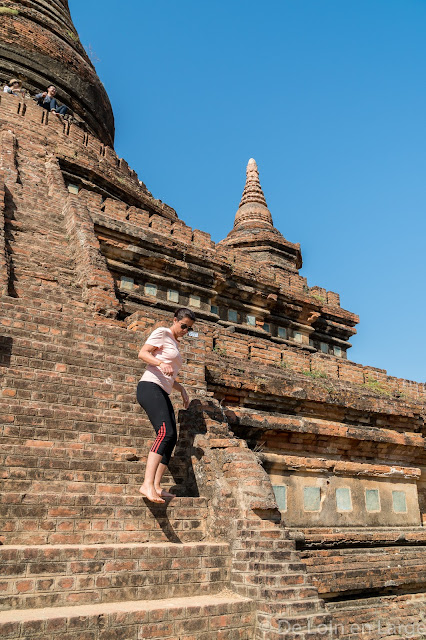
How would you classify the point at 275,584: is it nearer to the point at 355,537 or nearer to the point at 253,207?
the point at 355,537

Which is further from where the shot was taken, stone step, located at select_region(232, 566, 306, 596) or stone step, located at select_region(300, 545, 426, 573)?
stone step, located at select_region(300, 545, 426, 573)

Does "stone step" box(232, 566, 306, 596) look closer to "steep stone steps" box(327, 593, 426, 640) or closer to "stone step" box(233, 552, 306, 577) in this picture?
"stone step" box(233, 552, 306, 577)

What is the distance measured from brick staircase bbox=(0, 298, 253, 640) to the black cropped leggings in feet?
1.35

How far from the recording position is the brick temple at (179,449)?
12.1ft

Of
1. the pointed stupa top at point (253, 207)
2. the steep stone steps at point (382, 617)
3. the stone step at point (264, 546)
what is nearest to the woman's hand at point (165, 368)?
the stone step at point (264, 546)

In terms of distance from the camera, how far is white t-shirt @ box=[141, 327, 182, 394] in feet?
15.5

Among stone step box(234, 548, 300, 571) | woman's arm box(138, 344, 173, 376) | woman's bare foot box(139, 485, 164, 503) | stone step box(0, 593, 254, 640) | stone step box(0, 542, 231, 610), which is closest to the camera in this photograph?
stone step box(0, 593, 254, 640)

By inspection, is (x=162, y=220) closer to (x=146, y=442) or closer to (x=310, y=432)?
(x=310, y=432)

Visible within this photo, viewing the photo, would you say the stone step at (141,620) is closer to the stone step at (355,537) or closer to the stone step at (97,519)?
the stone step at (97,519)

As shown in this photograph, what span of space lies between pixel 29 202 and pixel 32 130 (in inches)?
128

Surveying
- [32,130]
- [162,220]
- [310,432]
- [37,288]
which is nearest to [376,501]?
[310,432]

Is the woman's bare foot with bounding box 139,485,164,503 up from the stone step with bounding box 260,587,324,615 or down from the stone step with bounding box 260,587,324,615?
up

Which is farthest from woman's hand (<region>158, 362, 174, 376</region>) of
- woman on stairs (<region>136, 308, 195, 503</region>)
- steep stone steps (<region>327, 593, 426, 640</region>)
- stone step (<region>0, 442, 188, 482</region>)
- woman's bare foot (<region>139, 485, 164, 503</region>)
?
steep stone steps (<region>327, 593, 426, 640</region>)

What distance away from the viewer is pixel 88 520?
405cm
